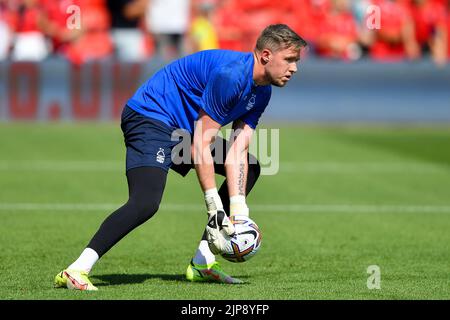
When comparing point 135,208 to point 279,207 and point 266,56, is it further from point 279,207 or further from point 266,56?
point 279,207

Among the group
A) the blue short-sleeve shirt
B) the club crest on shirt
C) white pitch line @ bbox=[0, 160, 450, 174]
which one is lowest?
white pitch line @ bbox=[0, 160, 450, 174]

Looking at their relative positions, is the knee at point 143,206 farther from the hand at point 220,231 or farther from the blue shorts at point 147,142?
the hand at point 220,231

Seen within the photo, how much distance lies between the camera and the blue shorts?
7.99 meters

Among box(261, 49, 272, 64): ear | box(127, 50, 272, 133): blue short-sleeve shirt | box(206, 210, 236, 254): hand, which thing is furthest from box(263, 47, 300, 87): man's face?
box(206, 210, 236, 254): hand

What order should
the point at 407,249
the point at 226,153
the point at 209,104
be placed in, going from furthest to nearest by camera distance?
1. the point at 407,249
2. the point at 226,153
3. the point at 209,104

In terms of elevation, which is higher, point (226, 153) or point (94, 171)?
point (226, 153)

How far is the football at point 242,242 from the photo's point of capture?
26.5 ft

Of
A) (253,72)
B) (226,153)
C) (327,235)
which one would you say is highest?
(253,72)

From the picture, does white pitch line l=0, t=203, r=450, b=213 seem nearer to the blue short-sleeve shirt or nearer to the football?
the blue short-sleeve shirt

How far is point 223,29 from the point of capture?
24484 millimetres
